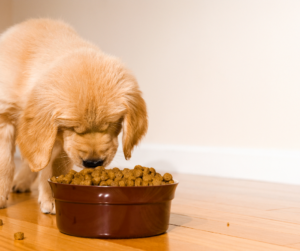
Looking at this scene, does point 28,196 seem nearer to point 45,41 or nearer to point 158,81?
point 45,41

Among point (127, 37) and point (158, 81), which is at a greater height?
point (127, 37)

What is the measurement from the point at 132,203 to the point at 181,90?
8.96 feet

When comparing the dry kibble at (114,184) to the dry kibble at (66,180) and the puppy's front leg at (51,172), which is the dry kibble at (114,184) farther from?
the puppy's front leg at (51,172)

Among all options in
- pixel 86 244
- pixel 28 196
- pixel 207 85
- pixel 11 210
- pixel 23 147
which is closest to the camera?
pixel 86 244

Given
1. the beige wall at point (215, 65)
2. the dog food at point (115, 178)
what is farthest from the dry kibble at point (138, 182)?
the beige wall at point (215, 65)

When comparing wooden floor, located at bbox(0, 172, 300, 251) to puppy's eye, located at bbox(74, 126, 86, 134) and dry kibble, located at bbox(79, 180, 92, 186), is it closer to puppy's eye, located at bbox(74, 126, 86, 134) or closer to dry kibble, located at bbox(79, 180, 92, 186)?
dry kibble, located at bbox(79, 180, 92, 186)

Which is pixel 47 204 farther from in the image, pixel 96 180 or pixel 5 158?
pixel 96 180

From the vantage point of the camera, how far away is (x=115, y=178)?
1650mm

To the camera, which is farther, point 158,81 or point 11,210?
point 158,81

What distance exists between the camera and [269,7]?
137 inches

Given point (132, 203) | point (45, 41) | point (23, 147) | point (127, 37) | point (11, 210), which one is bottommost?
point (11, 210)

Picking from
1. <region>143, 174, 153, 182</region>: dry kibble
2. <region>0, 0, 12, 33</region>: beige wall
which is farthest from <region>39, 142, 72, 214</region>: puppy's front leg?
<region>0, 0, 12, 33</region>: beige wall

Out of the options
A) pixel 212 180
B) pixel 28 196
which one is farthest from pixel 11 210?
pixel 212 180

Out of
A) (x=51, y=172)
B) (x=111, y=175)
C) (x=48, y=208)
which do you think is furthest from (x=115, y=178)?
(x=51, y=172)
